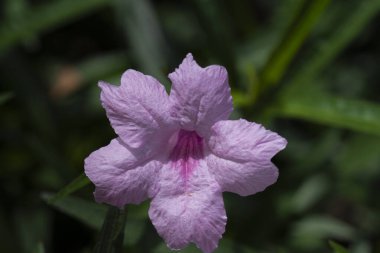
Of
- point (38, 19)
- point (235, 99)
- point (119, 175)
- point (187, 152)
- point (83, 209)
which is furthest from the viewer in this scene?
point (38, 19)

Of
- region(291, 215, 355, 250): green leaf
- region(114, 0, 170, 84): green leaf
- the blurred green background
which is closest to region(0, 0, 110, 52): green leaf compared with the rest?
the blurred green background

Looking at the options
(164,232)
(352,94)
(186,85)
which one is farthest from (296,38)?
(352,94)

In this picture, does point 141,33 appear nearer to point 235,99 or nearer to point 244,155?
point 235,99

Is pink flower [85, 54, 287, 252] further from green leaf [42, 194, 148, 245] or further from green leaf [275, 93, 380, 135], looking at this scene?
green leaf [275, 93, 380, 135]

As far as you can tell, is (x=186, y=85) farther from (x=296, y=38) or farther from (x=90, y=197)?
(x=296, y=38)

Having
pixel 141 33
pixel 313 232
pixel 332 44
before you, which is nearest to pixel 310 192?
pixel 313 232

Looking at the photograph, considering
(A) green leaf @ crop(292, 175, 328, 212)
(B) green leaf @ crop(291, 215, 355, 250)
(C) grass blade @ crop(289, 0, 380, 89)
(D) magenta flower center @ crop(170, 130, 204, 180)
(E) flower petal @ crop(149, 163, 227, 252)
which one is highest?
(D) magenta flower center @ crop(170, 130, 204, 180)

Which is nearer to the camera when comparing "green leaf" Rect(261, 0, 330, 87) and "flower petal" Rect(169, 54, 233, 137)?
"flower petal" Rect(169, 54, 233, 137)
